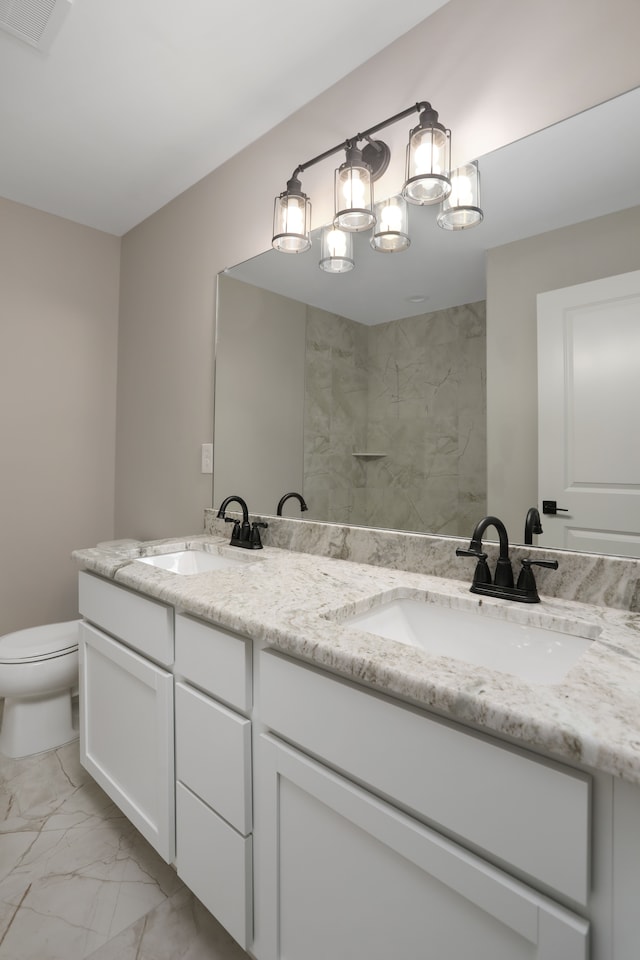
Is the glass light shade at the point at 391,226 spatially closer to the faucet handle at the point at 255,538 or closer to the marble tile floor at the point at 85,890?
the faucet handle at the point at 255,538

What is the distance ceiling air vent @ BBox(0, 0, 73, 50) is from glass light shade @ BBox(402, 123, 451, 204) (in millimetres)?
1047

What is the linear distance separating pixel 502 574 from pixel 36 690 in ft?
5.89

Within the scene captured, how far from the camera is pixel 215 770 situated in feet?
3.34

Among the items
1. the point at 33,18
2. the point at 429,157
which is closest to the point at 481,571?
the point at 429,157

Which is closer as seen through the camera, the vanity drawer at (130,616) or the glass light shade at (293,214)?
the vanity drawer at (130,616)

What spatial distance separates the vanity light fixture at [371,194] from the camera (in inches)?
48.1

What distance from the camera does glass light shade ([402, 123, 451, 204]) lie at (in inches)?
47.8

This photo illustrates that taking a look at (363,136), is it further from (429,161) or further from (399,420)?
(399,420)

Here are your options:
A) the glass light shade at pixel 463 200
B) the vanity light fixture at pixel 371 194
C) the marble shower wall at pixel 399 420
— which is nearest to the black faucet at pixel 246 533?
the marble shower wall at pixel 399 420

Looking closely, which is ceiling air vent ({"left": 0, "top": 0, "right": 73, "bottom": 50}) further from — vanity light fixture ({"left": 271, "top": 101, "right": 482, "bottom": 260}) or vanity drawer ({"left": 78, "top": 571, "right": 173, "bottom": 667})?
vanity drawer ({"left": 78, "top": 571, "right": 173, "bottom": 667})

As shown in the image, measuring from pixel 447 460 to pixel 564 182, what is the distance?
27.2 inches

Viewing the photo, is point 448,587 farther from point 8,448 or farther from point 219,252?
point 8,448

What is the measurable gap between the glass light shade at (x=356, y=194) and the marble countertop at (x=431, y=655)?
3.37ft

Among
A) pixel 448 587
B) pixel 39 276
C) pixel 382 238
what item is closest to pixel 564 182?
pixel 382 238
